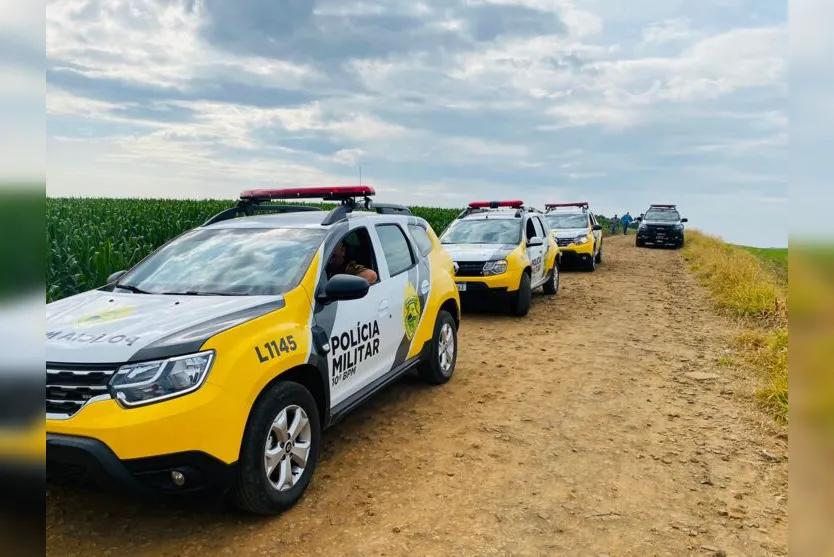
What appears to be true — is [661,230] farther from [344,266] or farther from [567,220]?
[344,266]

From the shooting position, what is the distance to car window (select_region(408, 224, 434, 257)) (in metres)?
6.01

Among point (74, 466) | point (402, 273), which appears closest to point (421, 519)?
point (74, 466)

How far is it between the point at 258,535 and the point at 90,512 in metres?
1.11

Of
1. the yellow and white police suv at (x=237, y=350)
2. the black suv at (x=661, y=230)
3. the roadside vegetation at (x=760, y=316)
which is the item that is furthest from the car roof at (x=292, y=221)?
the black suv at (x=661, y=230)

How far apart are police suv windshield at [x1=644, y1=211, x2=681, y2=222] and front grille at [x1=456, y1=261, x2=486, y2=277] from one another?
69.4 ft

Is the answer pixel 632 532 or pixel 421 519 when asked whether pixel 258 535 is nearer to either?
pixel 421 519

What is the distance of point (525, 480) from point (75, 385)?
113 inches

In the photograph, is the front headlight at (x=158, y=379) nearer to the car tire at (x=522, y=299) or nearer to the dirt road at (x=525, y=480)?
the dirt road at (x=525, y=480)

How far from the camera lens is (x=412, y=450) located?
183 inches

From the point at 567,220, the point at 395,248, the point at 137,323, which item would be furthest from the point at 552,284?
the point at 137,323

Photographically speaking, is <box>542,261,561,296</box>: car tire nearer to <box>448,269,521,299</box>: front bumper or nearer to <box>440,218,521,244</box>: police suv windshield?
<box>440,218,521,244</box>: police suv windshield

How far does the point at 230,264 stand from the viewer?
4348 mm

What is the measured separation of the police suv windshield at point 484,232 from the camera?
10742mm

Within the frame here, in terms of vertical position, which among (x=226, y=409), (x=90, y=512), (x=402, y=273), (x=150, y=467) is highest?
(x=402, y=273)
